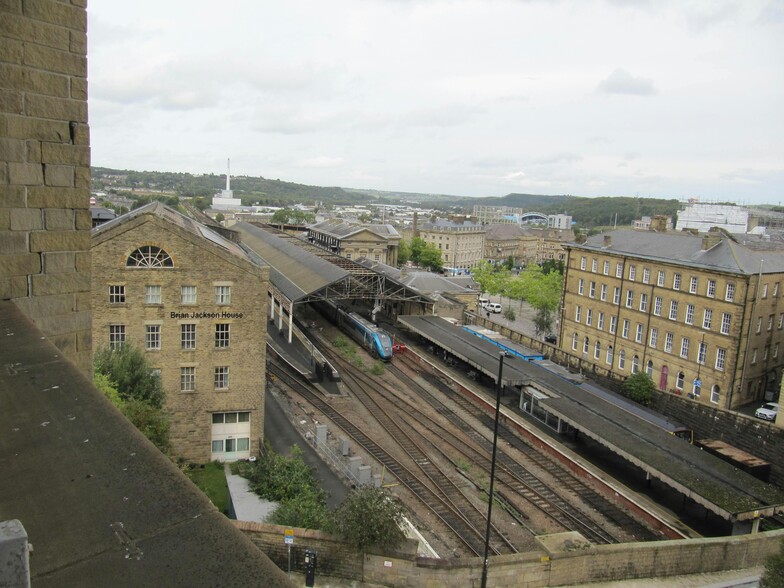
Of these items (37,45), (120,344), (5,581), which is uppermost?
(37,45)

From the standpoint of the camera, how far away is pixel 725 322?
34.8 metres

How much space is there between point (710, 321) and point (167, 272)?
99.1 feet

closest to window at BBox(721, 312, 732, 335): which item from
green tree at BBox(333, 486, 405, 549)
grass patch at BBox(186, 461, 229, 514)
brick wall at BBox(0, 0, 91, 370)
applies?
green tree at BBox(333, 486, 405, 549)

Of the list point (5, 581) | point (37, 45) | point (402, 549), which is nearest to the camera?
point (5, 581)

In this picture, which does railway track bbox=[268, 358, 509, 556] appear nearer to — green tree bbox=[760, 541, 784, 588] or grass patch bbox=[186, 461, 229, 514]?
grass patch bbox=[186, 461, 229, 514]

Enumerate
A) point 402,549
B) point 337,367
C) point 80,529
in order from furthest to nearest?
point 337,367
point 402,549
point 80,529

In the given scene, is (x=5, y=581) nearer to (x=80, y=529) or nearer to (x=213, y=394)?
(x=80, y=529)

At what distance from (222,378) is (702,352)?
27785 mm

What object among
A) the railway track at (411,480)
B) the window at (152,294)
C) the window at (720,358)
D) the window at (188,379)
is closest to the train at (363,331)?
the railway track at (411,480)

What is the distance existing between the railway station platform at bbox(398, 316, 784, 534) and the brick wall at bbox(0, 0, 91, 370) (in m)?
20.8

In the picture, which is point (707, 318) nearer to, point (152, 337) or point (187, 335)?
point (187, 335)

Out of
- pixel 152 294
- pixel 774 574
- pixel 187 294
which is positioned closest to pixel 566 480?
pixel 774 574

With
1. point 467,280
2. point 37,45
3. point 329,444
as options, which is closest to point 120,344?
point 329,444

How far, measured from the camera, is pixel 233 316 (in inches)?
993
